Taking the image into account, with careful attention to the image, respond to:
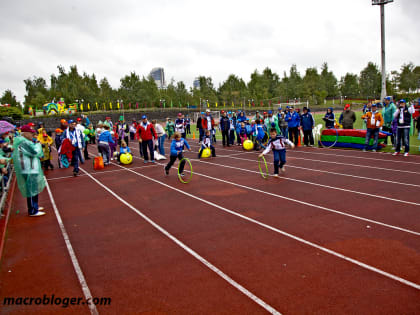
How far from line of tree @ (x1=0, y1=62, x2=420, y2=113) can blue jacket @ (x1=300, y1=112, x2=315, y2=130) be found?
47.7 meters

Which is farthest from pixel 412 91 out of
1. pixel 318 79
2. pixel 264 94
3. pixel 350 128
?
pixel 350 128

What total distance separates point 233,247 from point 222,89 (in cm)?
8042

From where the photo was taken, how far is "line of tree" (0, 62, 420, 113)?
6519cm

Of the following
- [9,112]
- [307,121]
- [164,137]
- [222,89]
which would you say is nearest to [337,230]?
[307,121]

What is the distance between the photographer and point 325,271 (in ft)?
14.4

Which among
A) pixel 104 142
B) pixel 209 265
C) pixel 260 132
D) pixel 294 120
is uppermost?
pixel 294 120

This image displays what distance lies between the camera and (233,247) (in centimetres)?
527

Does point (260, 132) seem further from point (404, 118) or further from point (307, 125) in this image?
point (404, 118)

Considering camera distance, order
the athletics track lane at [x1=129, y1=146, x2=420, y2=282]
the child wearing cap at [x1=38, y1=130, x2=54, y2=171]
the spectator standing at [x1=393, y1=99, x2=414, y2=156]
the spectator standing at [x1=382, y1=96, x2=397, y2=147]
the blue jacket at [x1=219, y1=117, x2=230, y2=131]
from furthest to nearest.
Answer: the blue jacket at [x1=219, y1=117, x2=230, y2=131], the spectator standing at [x1=382, y1=96, x2=397, y2=147], the child wearing cap at [x1=38, y1=130, x2=54, y2=171], the spectator standing at [x1=393, y1=99, x2=414, y2=156], the athletics track lane at [x1=129, y1=146, x2=420, y2=282]

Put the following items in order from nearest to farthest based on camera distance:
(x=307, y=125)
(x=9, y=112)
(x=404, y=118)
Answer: (x=404, y=118)
(x=307, y=125)
(x=9, y=112)

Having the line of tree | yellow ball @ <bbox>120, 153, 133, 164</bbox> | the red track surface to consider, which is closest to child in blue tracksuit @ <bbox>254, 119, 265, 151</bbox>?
yellow ball @ <bbox>120, 153, 133, 164</bbox>

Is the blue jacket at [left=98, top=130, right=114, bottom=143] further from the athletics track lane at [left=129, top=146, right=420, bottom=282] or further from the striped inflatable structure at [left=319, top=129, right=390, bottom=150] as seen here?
the striped inflatable structure at [left=319, top=129, right=390, bottom=150]

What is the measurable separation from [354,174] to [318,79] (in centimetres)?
7207

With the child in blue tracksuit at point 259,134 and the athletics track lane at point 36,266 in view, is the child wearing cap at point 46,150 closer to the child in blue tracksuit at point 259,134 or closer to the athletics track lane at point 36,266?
the athletics track lane at point 36,266
